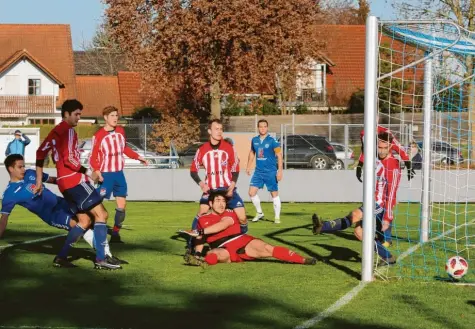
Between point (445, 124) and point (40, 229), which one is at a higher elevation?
point (445, 124)

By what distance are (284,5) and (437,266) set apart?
32.4m

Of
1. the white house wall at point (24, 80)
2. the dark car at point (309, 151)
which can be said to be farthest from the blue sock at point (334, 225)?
the white house wall at point (24, 80)

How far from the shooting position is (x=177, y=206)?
24172 mm

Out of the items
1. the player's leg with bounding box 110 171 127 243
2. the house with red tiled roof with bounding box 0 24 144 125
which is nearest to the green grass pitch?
the player's leg with bounding box 110 171 127 243

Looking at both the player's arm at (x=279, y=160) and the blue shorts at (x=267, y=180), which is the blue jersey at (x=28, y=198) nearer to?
the player's arm at (x=279, y=160)

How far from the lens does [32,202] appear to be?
12094 mm

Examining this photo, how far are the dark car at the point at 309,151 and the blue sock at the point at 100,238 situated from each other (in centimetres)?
1831

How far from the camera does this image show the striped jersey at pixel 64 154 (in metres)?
11.2

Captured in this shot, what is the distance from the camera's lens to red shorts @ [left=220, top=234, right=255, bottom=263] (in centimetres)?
1170

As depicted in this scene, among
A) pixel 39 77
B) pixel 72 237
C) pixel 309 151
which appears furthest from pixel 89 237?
pixel 39 77

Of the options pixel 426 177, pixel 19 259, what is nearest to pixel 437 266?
pixel 426 177

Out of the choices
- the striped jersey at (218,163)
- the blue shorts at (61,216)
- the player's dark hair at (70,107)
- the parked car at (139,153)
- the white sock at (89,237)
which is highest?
the player's dark hair at (70,107)

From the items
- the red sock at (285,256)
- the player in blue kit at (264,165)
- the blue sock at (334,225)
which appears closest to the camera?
the red sock at (285,256)

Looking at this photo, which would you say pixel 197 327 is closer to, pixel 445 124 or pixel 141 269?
pixel 141 269
